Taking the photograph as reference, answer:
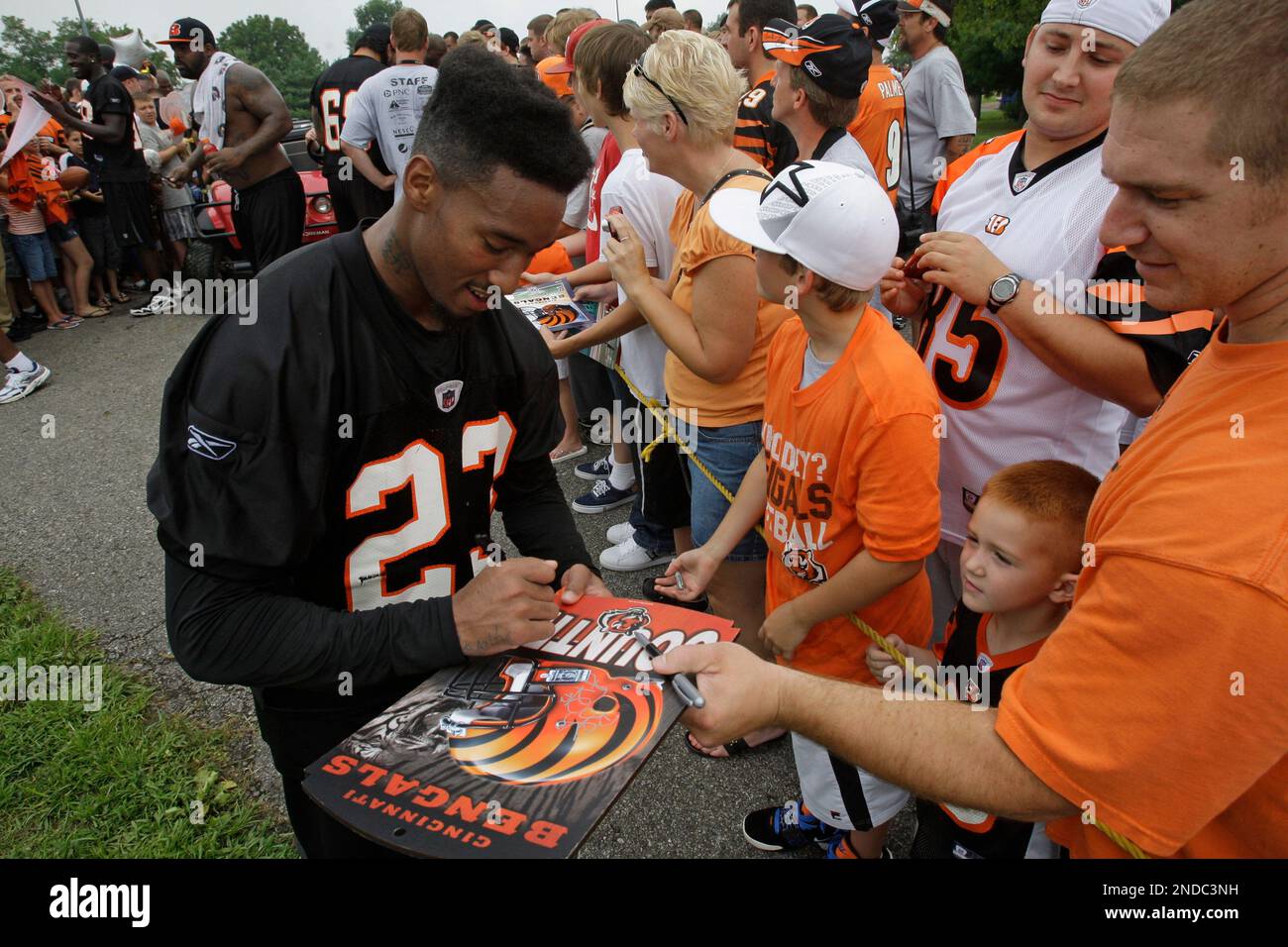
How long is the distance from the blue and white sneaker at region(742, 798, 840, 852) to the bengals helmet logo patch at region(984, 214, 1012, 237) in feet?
6.44

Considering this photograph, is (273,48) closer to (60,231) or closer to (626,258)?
(60,231)

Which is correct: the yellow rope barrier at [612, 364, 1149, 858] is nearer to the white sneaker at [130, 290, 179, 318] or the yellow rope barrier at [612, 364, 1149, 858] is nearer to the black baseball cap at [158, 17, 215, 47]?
the black baseball cap at [158, 17, 215, 47]

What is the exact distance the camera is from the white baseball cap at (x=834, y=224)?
6.64 ft

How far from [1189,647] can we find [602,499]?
4128mm

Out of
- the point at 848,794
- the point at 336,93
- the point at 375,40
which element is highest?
the point at 375,40

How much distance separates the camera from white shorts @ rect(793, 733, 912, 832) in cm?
221

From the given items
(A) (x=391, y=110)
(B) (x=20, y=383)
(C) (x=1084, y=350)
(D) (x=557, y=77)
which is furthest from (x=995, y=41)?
(C) (x=1084, y=350)

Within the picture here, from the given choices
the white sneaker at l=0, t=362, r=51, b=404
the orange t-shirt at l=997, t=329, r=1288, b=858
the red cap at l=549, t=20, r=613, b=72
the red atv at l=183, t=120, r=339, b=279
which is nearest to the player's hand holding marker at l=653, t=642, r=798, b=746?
the orange t-shirt at l=997, t=329, r=1288, b=858

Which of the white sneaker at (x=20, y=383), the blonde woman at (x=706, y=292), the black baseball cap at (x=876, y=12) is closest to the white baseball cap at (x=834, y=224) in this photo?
the blonde woman at (x=706, y=292)

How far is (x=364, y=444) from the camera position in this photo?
153 cm

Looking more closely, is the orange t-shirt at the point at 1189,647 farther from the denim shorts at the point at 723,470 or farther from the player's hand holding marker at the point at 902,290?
the denim shorts at the point at 723,470

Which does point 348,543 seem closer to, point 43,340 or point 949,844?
point 949,844

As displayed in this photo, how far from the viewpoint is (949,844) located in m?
2.11
